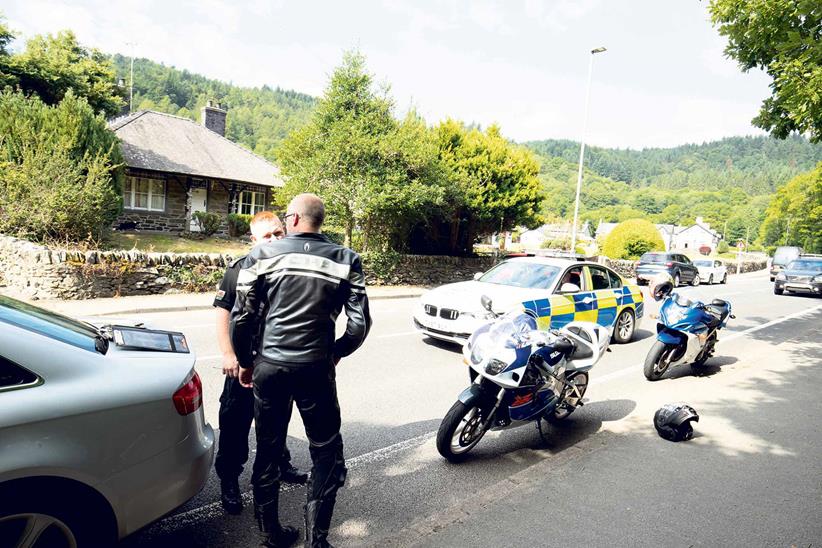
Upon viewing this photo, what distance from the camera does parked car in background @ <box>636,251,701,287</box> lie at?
2597 centimetres

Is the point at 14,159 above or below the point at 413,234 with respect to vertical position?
above

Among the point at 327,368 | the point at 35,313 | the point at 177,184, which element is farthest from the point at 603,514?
the point at 177,184

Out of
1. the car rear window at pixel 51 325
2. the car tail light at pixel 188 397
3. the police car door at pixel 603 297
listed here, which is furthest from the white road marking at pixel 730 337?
the car rear window at pixel 51 325

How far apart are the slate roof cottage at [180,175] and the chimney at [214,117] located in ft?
7.05

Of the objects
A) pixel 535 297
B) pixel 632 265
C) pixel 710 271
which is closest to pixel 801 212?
pixel 632 265

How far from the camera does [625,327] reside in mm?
10203

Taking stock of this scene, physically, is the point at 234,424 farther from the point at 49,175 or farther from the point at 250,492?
the point at 49,175

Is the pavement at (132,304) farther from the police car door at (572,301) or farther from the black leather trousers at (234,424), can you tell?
the black leather trousers at (234,424)

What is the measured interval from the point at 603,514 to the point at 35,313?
12.0 feet

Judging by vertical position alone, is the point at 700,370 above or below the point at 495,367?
below

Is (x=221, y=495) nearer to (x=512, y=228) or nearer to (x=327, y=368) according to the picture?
(x=327, y=368)

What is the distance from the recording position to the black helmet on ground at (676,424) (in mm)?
5020

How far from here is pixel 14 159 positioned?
13812 mm

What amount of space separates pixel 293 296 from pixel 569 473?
2.67 metres
